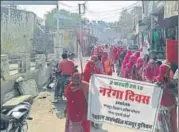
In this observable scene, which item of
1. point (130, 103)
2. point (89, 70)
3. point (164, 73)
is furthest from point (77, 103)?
point (89, 70)

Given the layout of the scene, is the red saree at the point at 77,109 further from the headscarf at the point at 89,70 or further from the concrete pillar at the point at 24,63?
the concrete pillar at the point at 24,63

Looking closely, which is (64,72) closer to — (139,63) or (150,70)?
(139,63)

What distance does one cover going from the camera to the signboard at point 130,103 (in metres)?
5.29

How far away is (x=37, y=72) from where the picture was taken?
14.8 meters

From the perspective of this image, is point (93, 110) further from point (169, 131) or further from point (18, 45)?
point (18, 45)

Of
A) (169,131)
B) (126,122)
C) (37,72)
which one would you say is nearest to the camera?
Result: (126,122)

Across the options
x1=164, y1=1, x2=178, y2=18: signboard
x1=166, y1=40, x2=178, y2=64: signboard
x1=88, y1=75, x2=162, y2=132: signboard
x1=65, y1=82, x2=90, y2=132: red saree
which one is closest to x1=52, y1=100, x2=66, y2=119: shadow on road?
x1=166, y1=40, x2=178, y2=64: signboard

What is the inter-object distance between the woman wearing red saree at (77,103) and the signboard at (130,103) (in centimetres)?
26

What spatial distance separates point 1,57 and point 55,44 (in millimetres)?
13072

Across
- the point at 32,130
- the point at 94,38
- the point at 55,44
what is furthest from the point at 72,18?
the point at 32,130

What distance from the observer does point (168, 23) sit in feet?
67.6

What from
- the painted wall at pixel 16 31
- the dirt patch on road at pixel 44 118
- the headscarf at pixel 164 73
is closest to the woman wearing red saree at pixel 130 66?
the dirt patch on road at pixel 44 118

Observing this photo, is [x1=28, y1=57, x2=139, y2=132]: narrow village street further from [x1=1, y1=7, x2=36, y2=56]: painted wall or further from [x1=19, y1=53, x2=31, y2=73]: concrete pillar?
[x1=1, y1=7, x2=36, y2=56]: painted wall

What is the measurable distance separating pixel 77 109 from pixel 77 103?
9 centimetres
